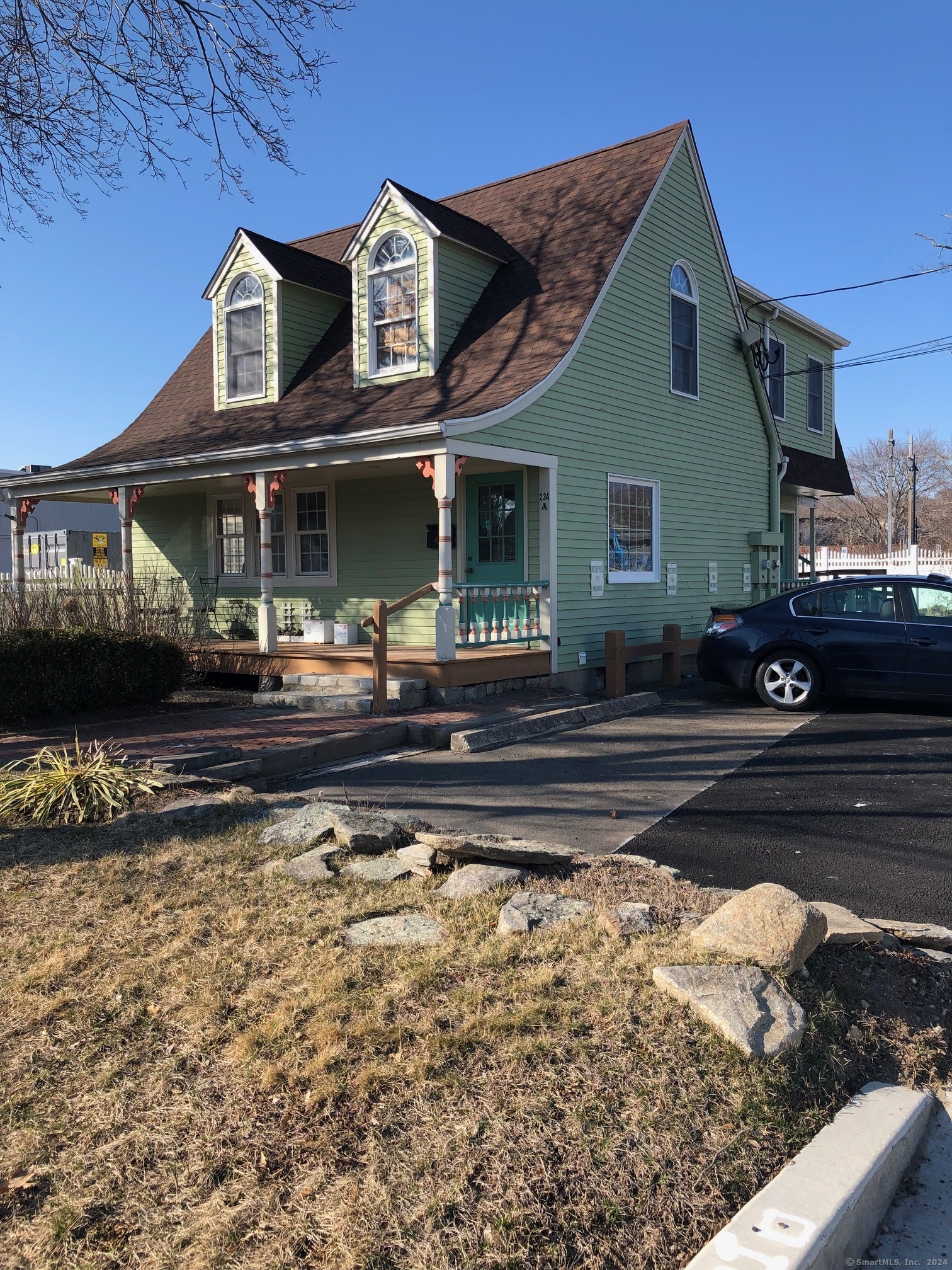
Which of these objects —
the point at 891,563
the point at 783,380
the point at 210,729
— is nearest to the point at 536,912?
the point at 210,729

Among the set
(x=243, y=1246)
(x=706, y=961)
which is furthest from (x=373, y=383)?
(x=243, y=1246)

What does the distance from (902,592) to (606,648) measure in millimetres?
3647

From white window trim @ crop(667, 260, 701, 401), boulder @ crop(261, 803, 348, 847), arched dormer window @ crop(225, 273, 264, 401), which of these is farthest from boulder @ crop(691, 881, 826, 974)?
arched dormer window @ crop(225, 273, 264, 401)

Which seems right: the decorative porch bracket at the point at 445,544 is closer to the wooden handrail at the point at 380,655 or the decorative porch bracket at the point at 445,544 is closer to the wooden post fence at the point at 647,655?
the wooden handrail at the point at 380,655

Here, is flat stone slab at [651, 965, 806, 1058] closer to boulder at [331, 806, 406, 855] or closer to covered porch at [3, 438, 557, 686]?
boulder at [331, 806, 406, 855]

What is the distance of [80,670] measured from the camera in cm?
1050

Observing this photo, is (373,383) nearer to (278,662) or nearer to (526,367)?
(526,367)

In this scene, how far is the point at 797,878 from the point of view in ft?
17.4

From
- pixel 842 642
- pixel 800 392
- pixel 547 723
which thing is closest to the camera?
pixel 547 723

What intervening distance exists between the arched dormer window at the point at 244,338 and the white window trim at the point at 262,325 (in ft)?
0.03

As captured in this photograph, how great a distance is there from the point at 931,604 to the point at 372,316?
848 cm

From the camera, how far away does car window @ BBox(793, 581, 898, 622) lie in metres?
11.0

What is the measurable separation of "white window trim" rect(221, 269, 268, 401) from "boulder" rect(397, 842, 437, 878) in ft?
39.4

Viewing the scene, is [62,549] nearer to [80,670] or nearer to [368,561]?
[368,561]
